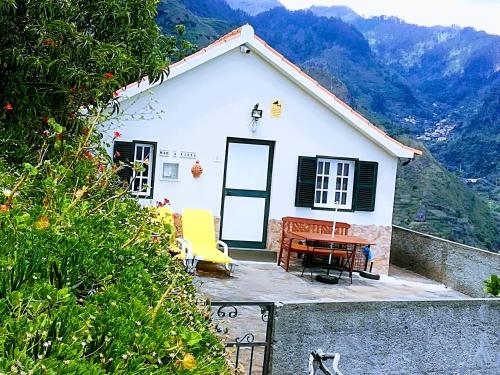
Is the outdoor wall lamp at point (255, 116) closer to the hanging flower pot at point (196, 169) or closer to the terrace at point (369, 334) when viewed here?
the hanging flower pot at point (196, 169)

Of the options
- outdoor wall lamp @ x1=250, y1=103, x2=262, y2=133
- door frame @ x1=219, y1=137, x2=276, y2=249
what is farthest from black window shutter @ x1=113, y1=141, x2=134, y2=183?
outdoor wall lamp @ x1=250, y1=103, x2=262, y2=133

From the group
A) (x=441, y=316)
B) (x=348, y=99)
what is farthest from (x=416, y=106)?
(x=441, y=316)

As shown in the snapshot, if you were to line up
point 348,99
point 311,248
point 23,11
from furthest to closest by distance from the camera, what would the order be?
1. point 348,99
2. point 311,248
3. point 23,11

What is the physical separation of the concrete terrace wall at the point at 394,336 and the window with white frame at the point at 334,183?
7534 mm

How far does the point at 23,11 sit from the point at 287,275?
25.1ft

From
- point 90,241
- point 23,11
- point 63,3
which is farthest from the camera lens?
point 63,3

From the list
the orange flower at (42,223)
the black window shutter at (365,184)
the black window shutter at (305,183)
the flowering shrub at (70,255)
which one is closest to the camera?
the flowering shrub at (70,255)

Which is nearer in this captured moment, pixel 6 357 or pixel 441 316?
pixel 6 357

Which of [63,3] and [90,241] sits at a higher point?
[63,3]

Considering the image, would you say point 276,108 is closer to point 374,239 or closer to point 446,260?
point 374,239

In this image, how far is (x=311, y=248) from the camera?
13.2 meters

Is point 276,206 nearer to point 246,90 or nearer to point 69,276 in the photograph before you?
point 246,90

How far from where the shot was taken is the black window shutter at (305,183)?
15.1 meters

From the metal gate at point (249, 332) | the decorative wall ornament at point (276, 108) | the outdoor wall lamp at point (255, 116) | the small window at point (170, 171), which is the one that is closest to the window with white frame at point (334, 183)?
the decorative wall ornament at point (276, 108)
